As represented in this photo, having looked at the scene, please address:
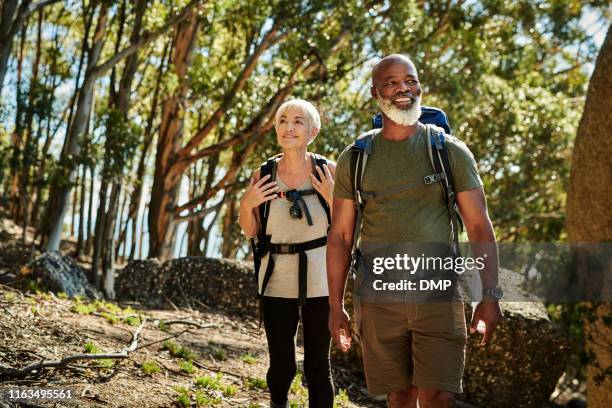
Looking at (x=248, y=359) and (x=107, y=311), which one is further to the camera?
(x=107, y=311)

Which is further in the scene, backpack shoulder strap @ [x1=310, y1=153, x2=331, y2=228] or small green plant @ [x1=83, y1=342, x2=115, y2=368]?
small green plant @ [x1=83, y1=342, x2=115, y2=368]

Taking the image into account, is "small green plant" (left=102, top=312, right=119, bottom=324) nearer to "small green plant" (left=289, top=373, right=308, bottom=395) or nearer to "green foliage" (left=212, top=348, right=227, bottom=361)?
"green foliage" (left=212, top=348, right=227, bottom=361)

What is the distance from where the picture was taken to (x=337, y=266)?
383cm

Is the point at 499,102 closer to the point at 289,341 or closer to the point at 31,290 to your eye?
the point at 31,290

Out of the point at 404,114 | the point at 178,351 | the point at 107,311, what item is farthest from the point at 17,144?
Answer: the point at 404,114

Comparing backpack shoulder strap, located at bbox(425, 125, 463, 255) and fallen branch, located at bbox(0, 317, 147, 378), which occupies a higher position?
backpack shoulder strap, located at bbox(425, 125, 463, 255)

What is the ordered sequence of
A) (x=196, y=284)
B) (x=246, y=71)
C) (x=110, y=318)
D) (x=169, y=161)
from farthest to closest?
(x=169, y=161) → (x=246, y=71) → (x=196, y=284) → (x=110, y=318)

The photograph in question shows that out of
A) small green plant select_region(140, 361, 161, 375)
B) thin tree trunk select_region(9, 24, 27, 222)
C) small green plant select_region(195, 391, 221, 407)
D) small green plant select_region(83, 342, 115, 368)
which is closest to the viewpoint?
small green plant select_region(195, 391, 221, 407)

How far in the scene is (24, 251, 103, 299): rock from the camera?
9.14 meters

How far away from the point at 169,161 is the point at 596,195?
1144 cm

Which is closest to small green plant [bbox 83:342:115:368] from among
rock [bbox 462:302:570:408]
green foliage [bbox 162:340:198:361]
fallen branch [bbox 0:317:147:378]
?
fallen branch [bbox 0:317:147:378]

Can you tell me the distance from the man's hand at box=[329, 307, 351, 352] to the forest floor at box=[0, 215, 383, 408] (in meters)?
1.95

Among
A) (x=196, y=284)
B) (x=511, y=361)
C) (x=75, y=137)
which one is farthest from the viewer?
(x=75, y=137)

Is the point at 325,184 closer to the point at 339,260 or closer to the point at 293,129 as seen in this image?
the point at 293,129
